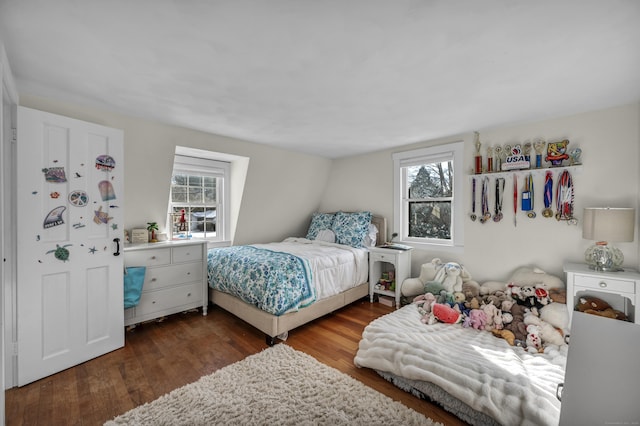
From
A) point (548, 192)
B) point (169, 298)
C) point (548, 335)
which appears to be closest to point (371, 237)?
point (548, 192)

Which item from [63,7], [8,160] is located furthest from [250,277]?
[63,7]

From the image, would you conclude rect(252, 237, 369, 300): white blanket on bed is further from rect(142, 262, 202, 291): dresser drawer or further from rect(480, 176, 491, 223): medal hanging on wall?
rect(480, 176, 491, 223): medal hanging on wall

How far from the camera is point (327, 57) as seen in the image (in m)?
1.61

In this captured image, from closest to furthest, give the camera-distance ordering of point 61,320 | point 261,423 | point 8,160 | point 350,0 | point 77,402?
1. point 350,0
2. point 261,423
3. point 77,402
4. point 8,160
5. point 61,320

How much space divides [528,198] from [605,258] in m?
0.80

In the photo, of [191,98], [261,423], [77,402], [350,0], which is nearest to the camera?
[350,0]

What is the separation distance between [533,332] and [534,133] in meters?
2.02

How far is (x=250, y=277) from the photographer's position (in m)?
2.65

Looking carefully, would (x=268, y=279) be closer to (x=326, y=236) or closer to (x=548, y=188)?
(x=326, y=236)

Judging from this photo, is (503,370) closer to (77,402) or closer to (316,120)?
(316,120)

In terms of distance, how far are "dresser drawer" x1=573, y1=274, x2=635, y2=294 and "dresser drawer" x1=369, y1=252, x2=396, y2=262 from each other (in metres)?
1.72

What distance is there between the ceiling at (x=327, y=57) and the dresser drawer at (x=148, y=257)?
1.37 metres

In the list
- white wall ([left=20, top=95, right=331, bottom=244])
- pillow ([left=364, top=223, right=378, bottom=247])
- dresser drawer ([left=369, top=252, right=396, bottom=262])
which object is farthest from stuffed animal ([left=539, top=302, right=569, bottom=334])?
white wall ([left=20, top=95, right=331, bottom=244])

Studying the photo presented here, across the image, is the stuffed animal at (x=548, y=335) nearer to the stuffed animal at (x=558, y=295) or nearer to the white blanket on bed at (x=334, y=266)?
the stuffed animal at (x=558, y=295)
